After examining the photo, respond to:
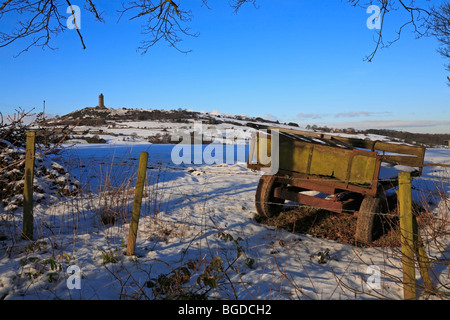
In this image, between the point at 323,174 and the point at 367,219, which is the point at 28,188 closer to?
the point at 323,174

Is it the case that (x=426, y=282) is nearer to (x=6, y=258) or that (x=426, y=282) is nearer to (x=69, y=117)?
(x=69, y=117)

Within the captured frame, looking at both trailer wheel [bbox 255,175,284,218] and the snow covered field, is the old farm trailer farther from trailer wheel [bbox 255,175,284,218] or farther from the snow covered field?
the snow covered field

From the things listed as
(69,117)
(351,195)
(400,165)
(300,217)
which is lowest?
(300,217)

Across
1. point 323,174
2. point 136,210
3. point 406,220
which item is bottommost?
point 136,210

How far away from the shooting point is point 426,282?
317 centimetres


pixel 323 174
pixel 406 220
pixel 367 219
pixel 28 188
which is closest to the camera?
pixel 406 220

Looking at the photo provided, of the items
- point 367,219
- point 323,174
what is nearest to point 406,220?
point 367,219

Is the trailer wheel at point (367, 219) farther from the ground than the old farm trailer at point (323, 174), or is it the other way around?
the old farm trailer at point (323, 174)

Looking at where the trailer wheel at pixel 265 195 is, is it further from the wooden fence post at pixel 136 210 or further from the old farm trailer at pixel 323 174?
the wooden fence post at pixel 136 210

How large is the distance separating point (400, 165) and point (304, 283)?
179 inches

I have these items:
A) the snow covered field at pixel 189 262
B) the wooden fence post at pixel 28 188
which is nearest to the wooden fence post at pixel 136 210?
the snow covered field at pixel 189 262

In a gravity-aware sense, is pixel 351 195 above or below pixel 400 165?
below

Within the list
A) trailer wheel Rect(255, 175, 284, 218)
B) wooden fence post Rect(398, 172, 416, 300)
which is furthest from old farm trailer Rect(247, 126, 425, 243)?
wooden fence post Rect(398, 172, 416, 300)
